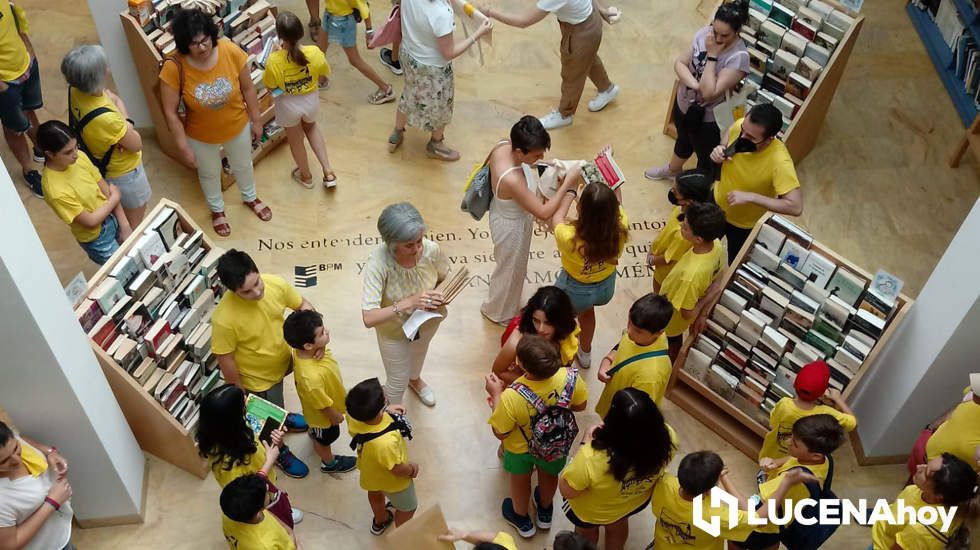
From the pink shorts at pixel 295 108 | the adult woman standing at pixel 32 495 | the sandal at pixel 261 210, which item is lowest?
the sandal at pixel 261 210

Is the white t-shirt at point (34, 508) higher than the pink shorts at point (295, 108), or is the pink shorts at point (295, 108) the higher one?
the pink shorts at point (295, 108)

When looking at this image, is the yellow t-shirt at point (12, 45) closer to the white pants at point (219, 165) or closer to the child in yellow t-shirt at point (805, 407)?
the white pants at point (219, 165)

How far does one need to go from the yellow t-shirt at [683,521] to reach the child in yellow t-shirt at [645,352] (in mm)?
500

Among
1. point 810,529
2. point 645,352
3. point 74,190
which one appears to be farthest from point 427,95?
point 810,529

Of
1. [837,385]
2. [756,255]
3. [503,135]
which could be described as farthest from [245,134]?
[837,385]

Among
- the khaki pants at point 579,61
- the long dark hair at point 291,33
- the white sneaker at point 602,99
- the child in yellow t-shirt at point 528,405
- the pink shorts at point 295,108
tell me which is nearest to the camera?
the child in yellow t-shirt at point 528,405

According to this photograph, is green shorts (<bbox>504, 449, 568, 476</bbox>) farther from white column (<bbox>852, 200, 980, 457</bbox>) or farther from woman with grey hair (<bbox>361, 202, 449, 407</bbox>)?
white column (<bbox>852, 200, 980, 457</bbox>)

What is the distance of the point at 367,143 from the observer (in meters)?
6.98

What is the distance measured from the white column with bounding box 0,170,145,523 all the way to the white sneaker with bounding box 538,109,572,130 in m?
3.76

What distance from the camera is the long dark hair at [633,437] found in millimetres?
3764

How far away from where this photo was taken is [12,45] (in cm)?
596

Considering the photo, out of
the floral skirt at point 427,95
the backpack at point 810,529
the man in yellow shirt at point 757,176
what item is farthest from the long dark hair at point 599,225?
the floral skirt at point 427,95

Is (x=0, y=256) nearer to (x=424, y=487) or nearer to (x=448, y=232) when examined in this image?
(x=424, y=487)

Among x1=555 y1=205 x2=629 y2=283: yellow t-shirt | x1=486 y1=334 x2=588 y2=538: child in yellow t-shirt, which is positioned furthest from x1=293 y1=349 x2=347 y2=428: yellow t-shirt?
x1=555 y1=205 x2=629 y2=283: yellow t-shirt
